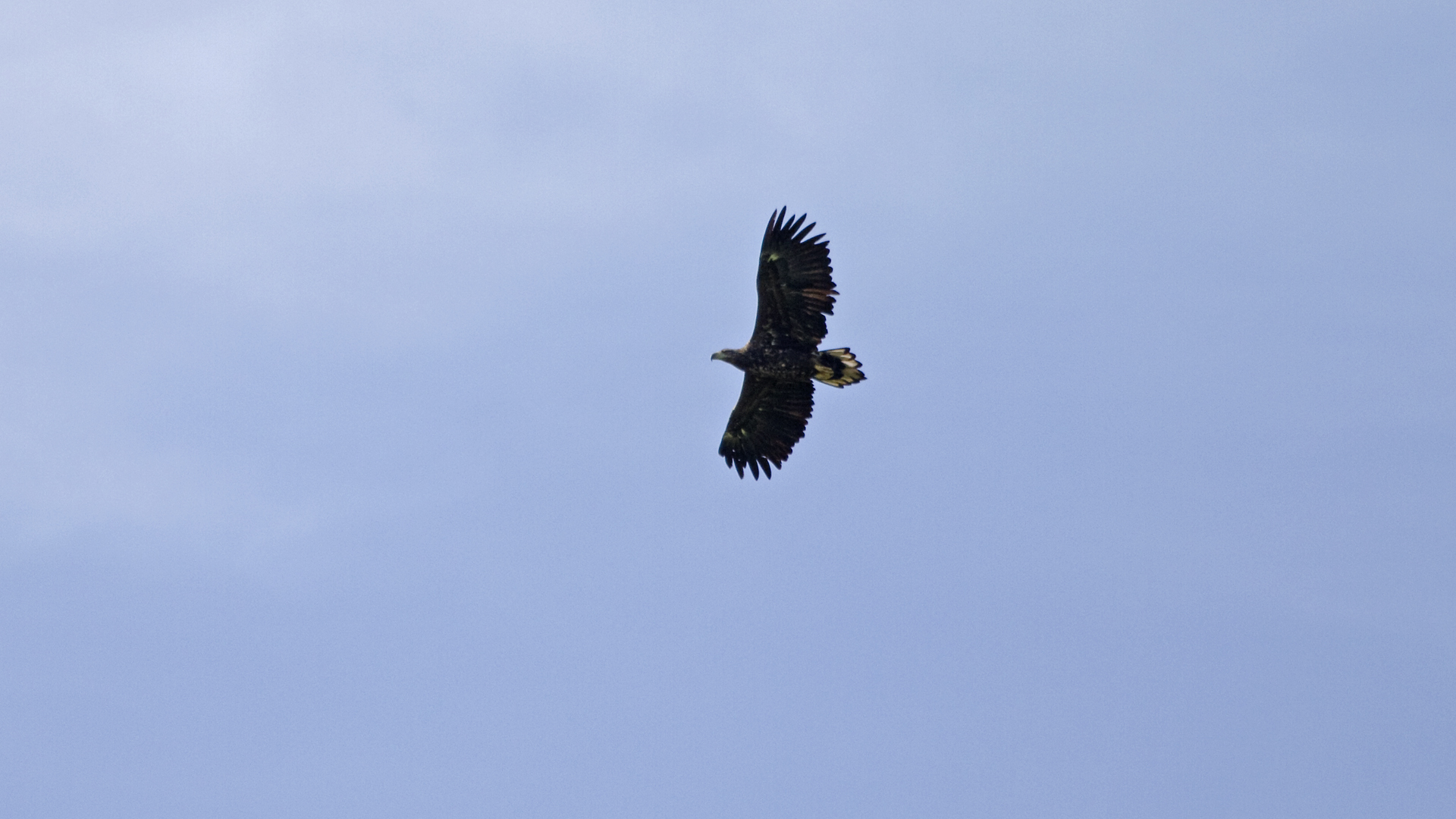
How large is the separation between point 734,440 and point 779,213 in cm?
554

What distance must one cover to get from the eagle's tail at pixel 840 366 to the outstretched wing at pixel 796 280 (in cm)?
43

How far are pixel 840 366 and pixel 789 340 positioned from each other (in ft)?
4.09

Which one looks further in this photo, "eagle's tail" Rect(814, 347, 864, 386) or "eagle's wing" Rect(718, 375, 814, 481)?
"eagle's wing" Rect(718, 375, 814, 481)

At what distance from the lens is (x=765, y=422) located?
4072 centimetres

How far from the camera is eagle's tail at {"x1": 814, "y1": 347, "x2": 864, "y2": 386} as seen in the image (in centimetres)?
3812

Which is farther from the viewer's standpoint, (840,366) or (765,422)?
(765,422)

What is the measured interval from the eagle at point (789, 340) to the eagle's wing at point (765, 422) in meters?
0.02

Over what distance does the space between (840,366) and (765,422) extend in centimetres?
315

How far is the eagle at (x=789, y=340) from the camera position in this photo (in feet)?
125

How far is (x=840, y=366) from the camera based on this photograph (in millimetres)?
38156

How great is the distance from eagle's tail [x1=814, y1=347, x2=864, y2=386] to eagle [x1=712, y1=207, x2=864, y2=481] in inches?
0.6

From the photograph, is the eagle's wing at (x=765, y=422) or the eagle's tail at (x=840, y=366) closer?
the eagle's tail at (x=840, y=366)

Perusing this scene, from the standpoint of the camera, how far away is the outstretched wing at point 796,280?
125ft

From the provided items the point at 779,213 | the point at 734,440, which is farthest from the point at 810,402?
the point at 779,213
